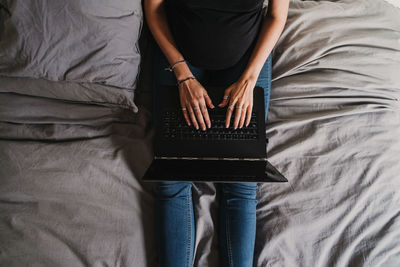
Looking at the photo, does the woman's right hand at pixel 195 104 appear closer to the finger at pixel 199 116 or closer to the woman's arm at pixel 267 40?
the finger at pixel 199 116

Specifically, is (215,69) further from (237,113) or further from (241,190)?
(241,190)

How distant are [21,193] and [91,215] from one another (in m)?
0.23

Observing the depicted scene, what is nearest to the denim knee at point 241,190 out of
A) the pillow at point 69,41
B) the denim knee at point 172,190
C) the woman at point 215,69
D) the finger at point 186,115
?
the woman at point 215,69

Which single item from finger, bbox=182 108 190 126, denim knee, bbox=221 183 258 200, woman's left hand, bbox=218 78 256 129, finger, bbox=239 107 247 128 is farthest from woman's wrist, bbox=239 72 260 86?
denim knee, bbox=221 183 258 200

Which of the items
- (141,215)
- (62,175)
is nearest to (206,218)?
(141,215)

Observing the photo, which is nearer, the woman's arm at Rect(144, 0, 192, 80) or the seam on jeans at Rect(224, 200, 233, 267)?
the seam on jeans at Rect(224, 200, 233, 267)

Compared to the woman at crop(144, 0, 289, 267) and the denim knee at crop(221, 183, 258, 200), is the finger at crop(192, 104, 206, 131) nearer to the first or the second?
the woman at crop(144, 0, 289, 267)

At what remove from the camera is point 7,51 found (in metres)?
0.75

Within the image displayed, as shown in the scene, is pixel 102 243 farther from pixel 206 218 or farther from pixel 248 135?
pixel 248 135

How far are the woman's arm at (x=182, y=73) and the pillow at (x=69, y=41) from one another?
5 centimetres

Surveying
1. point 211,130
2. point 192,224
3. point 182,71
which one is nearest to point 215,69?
point 182,71

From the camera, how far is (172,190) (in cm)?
80

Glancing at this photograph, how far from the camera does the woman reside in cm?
77

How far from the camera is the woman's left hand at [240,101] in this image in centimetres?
78
